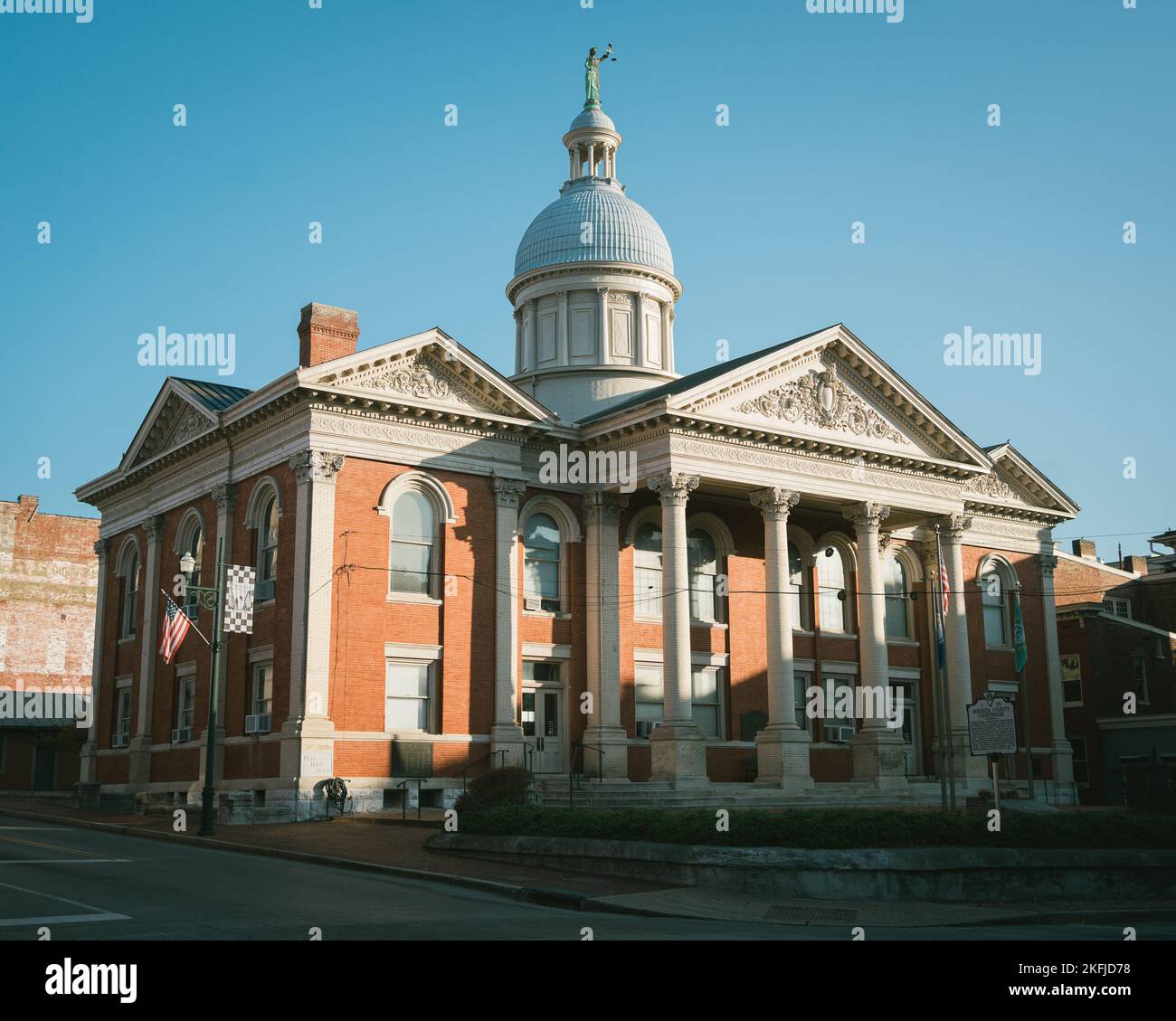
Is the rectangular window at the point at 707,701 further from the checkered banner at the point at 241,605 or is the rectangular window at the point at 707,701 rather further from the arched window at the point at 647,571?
the checkered banner at the point at 241,605

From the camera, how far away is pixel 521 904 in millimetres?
18344

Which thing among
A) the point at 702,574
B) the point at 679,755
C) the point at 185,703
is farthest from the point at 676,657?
the point at 185,703

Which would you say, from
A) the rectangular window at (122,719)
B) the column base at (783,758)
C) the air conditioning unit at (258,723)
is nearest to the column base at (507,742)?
the air conditioning unit at (258,723)

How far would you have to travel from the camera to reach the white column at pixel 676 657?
33500 mm

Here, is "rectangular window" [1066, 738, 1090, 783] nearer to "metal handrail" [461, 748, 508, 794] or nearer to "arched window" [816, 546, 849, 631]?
"arched window" [816, 546, 849, 631]

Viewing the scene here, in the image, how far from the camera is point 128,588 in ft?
144

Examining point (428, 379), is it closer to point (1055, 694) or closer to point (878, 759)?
point (878, 759)

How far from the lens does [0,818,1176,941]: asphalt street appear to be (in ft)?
45.0

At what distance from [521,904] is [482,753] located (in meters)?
16.0

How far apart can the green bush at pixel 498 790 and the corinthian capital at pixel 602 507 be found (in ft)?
35.7

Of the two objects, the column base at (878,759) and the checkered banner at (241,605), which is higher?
the checkered banner at (241,605)

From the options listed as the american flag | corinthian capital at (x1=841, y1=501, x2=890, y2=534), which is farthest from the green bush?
corinthian capital at (x1=841, y1=501, x2=890, y2=534)

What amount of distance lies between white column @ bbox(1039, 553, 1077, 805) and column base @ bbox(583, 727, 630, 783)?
1627cm
